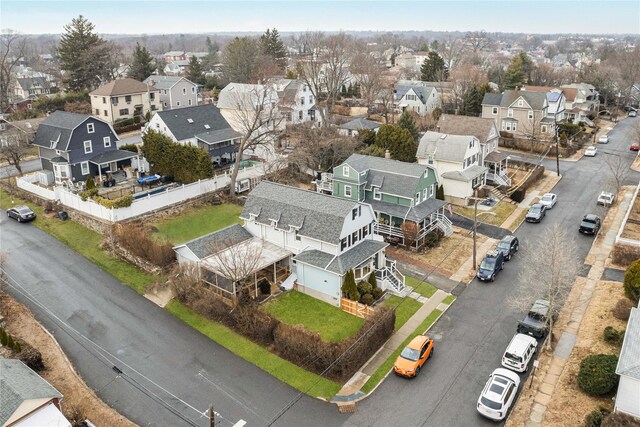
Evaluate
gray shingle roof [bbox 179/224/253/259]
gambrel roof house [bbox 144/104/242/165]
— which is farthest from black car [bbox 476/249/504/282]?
gambrel roof house [bbox 144/104/242/165]

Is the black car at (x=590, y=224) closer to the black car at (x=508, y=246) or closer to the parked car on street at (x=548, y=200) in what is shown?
the parked car on street at (x=548, y=200)

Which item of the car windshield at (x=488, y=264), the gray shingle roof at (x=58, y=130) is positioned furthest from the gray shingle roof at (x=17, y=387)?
the gray shingle roof at (x=58, y=130)

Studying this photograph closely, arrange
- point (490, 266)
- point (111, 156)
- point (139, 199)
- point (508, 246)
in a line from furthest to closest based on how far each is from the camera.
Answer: point (111, 156), point (139, 199), point (508, 246), point (490, 266)

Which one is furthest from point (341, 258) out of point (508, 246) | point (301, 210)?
point (508, 246)

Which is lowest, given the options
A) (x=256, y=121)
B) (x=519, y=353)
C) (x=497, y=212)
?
(x=519, y=353)

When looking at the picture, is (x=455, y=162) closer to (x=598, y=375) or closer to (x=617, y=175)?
(x=617, y=175)

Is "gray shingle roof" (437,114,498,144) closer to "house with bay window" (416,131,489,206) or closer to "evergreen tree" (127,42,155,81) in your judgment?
"house with bay window" (416,131,489,206)
